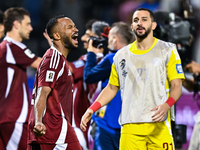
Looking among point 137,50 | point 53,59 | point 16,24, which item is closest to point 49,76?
point 53,59

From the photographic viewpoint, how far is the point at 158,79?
325 centimetres

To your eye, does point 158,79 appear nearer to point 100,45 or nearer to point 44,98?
point 44,98

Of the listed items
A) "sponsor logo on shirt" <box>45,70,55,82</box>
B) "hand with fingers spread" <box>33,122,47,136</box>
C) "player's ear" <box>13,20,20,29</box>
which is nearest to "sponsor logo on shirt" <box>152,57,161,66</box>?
"sponsor logo on shirt" <box>45,70,55,82</box>

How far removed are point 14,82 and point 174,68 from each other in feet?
7.53

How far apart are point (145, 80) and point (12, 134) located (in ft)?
6.99

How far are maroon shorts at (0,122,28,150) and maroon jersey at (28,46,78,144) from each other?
127 cm

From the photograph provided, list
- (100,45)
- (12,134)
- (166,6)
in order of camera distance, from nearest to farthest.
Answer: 1. (12,134)
2. (100,45)
3. (166,6)

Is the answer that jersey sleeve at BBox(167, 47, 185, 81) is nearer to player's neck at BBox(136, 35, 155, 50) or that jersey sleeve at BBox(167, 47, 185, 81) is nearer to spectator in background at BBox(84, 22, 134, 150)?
player's neck at BBox(136, 35, 155, 50)

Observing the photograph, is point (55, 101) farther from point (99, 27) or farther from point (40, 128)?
point (99, 27)

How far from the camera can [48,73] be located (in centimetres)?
325

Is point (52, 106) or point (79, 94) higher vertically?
point (79, 94)

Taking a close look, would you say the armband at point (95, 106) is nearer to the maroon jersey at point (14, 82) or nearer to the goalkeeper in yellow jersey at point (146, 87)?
the goalkeeper in yellow jersey at point (146, 87)

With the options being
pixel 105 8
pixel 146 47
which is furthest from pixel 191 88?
pixel 105 8

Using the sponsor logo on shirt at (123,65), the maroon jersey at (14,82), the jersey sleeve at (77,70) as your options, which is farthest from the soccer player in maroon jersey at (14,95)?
the sponsor logo on shirt at (123,65)
